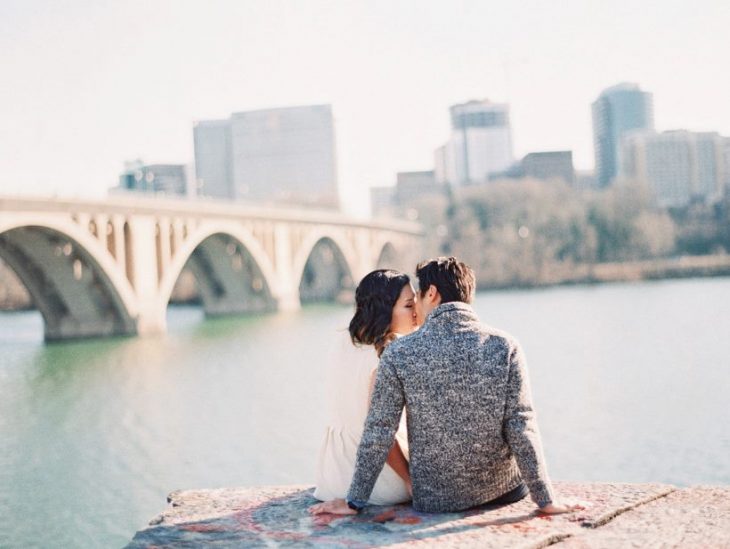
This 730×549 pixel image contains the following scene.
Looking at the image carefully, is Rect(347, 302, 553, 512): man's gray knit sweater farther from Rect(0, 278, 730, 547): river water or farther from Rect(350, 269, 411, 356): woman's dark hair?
Rect(0, 278, 730, 547): river water

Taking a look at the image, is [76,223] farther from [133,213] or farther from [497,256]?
[497,256]

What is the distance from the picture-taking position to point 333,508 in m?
4.46

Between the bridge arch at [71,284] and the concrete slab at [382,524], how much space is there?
26081 millimetres

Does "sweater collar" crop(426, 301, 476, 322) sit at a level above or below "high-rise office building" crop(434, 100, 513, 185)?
below

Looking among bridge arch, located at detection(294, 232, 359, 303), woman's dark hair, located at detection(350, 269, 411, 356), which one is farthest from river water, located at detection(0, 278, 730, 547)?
bridge arch, located at detection(294, 232, 359, 303)

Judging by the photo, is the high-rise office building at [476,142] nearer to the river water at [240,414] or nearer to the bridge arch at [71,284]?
the bridge arch at [71,284]

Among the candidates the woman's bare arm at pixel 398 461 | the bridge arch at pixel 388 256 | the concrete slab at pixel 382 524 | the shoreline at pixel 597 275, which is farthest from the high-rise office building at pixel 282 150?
the woman's bare arm at pixel 398 461

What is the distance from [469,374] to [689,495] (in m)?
1.43

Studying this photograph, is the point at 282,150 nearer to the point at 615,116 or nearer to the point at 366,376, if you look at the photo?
the point at 615,116

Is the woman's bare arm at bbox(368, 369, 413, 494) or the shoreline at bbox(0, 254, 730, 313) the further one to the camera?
the shoreline at bbox(0, 254, 730, 313)

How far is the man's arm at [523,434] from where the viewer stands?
4.19 metres

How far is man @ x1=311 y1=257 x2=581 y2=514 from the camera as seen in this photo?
419cm

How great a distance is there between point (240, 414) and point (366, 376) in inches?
417

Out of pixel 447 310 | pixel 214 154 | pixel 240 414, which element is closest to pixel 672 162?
pixel 214 154
